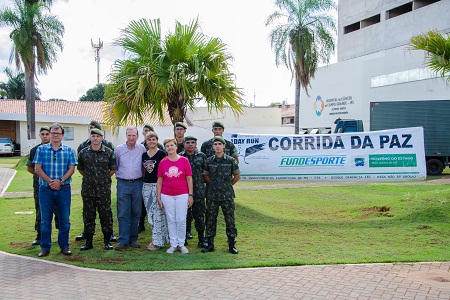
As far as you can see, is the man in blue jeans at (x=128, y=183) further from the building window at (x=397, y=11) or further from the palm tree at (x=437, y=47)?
the building window at (x=397, y=11)

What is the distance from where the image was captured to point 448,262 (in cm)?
609

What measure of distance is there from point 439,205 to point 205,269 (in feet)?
18.8

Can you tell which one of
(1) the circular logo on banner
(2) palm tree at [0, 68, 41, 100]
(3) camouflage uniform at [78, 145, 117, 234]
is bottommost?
(3) camouflage uniform at [78, 145, 117, 234]

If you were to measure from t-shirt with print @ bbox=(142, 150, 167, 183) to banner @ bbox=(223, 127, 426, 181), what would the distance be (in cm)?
577

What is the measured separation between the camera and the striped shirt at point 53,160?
6.56 metres

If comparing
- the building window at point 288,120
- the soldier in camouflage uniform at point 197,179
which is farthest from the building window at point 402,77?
the building window at point 288,120

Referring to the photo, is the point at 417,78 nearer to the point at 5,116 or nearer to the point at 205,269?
the point at 205,269

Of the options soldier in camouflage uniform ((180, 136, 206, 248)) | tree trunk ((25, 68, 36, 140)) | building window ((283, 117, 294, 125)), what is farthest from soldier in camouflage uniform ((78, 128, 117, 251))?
building window ((283, 117, 294, 125))

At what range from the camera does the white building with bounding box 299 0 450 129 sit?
27.6 metres

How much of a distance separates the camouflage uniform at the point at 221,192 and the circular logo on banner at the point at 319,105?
30.4m

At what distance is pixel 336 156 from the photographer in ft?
40.6

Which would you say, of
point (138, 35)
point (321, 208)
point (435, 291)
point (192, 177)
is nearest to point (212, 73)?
point (138, 35)

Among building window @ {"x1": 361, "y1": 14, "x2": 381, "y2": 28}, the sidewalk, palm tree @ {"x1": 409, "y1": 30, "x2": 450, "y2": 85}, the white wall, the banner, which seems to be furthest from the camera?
building window @ {"x1": 361, "y1": 14, "x2": 381, "y2": 28}

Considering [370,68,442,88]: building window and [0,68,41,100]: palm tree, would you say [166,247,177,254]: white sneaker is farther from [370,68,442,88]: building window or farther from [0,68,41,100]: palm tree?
[0,68,41,100]: palm tree
